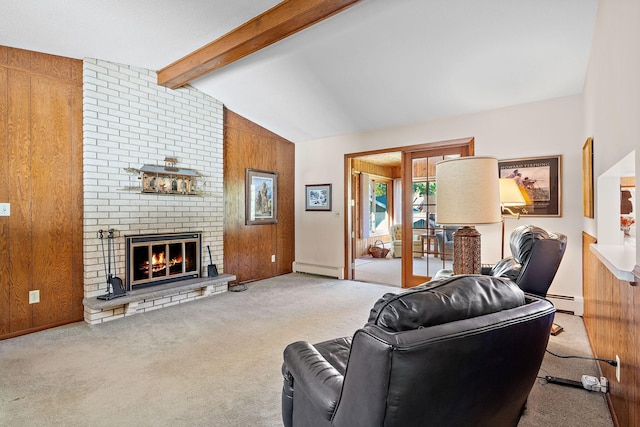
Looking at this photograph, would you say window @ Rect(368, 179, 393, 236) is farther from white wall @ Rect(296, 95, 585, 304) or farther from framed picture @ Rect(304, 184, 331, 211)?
white wall @ Rect(296, 95, 585, 304)

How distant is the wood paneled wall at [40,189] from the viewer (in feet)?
9.95

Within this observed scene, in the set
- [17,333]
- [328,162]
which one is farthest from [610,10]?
[17,333]

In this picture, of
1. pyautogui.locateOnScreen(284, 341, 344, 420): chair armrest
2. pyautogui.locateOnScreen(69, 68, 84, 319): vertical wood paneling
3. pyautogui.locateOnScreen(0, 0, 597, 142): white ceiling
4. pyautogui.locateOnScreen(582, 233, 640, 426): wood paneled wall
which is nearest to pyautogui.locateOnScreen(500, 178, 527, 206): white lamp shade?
pyautogui.locateOnScreen(582, 233, 640, 426): wood paneled wall

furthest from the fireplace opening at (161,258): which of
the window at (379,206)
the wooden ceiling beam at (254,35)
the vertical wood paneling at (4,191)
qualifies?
the window at (379,206)

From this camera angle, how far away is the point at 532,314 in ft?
3.38

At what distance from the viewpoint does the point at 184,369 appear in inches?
95.4

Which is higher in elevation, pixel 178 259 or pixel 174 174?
pixel 174 174

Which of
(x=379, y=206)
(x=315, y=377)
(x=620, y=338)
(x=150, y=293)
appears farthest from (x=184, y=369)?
(x=379, y=206)

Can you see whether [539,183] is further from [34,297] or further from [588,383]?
[34,297]

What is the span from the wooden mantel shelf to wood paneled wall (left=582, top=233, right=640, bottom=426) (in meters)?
3.87

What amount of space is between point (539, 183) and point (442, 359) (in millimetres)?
3716

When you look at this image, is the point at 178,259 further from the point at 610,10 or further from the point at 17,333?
the point at 610,10

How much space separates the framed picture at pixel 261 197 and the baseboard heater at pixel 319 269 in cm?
96

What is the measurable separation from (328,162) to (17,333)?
4.43m
